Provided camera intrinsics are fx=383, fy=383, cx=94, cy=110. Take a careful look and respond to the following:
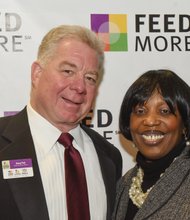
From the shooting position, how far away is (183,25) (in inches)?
79.8

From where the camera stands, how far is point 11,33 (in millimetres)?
1901

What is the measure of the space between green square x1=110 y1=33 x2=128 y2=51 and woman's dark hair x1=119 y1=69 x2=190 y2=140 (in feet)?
1.45

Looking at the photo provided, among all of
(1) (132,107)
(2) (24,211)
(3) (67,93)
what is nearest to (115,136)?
(1) (132,107)

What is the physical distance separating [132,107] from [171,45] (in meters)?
0.60

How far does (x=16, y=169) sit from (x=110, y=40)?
35.3 inches

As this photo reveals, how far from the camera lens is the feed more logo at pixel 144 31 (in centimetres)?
196

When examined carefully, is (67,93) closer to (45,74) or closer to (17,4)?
(45,74)

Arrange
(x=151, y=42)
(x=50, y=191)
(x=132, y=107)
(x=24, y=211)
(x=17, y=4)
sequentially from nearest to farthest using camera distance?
(x=24, y=211) < (x=50, y=191) < (x=132, y=107) < (x=17, y=4) < (x=151, y=42)

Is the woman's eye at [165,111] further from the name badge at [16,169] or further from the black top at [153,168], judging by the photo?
the name badge at [16,169]

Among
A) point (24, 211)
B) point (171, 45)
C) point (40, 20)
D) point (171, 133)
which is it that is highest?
point (40, 20)

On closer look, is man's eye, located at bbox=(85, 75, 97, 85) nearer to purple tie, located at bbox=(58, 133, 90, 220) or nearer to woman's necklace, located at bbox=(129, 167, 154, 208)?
purple tie, located at bbox=(58, 133, 90, 220)

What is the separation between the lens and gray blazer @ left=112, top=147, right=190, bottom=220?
136 cm

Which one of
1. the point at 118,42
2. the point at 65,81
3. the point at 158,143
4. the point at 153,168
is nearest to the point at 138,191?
the point at 153,168

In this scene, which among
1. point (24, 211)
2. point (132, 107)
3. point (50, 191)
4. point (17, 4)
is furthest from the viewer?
point (17, 4)
